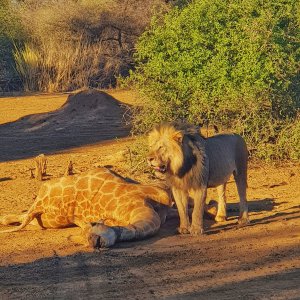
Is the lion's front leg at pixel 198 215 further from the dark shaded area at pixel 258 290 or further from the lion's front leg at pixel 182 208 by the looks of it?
the dark shaded area at pixel 258 290

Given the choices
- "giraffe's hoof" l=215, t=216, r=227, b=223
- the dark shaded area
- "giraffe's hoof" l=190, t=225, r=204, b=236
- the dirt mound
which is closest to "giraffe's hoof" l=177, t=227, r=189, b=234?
"giraffe's hoof" l=190, t=225, r=204, b=236

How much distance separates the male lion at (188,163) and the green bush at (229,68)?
3.89m

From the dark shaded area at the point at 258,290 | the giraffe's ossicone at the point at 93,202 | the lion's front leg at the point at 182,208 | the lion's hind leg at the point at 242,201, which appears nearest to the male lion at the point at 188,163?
the lion's front leg at the point at 182,208

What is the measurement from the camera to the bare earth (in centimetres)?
669

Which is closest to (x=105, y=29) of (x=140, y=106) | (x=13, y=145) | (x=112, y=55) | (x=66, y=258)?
(x=112, y=55)

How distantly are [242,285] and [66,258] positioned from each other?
7.27 feet

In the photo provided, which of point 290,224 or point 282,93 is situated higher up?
point 282,93

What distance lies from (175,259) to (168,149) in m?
1.57

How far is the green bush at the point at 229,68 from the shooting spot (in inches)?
536

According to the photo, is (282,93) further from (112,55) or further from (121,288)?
(112,55)

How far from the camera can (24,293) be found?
6.77 meters

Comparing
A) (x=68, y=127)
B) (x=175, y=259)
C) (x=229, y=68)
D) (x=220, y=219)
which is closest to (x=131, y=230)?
(x=175, y=259)

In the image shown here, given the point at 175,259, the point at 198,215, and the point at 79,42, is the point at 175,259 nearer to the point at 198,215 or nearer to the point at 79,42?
the point at 198,215

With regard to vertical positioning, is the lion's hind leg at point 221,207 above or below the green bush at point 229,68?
below
